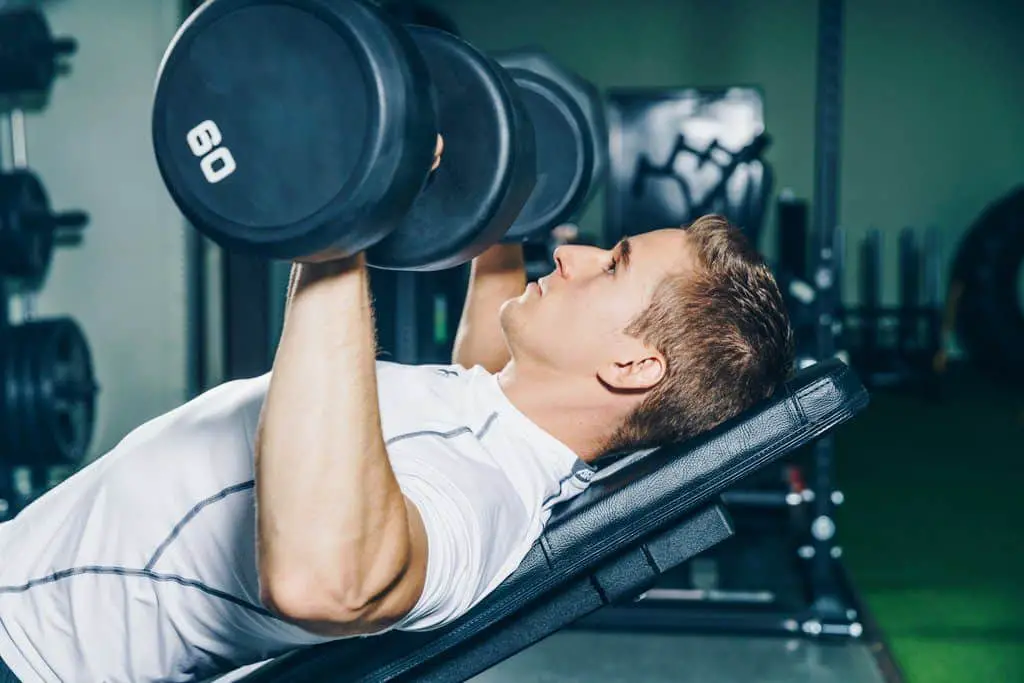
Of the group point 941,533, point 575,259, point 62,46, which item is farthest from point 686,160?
point 575,259

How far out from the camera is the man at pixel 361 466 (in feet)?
2.73

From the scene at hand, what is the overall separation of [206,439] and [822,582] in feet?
6.32

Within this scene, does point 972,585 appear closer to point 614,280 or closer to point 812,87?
point 614,280

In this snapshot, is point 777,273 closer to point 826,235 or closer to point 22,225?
point 826,235

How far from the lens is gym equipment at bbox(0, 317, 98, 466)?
311 centimetres

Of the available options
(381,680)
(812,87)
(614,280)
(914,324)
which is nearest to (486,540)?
(381,680)

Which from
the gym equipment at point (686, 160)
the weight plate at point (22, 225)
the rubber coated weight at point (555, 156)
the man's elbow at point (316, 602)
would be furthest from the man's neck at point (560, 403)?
the weight plate at point (22, 225)

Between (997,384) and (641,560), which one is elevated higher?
(641,560)

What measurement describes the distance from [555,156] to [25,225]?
90.4 inches

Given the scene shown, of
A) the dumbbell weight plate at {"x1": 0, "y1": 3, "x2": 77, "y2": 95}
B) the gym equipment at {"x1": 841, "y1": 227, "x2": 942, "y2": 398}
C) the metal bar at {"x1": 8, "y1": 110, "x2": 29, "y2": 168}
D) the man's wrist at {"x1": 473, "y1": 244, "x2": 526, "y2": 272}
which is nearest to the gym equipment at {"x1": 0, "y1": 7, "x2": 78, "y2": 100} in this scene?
the dumbbell weight plate at {"x1": 0, "y1": 3, "x2": 77, "y2": 95}

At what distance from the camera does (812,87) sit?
6.96 metres

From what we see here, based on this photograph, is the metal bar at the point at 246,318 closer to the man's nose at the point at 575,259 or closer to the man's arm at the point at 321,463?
the man's nose at the point at 575,259

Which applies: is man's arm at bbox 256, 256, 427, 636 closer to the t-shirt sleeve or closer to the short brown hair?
the t-shirt sleeve

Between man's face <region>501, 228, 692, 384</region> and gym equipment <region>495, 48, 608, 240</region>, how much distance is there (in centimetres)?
15
